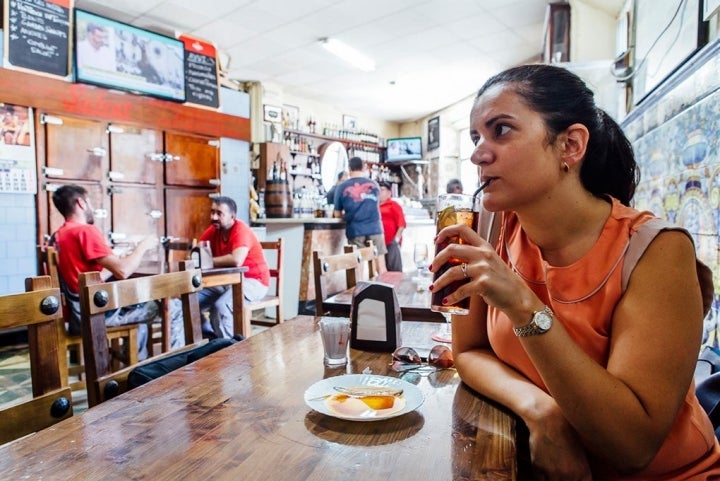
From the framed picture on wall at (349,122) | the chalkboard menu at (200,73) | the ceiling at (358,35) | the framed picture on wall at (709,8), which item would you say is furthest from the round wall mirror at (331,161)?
the framed picture on wall at (709,8)

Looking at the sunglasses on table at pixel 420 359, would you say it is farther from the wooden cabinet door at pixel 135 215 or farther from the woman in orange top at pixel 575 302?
the wooden cabinet door at pixel 135 215

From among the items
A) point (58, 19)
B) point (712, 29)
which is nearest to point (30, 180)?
point (58, 19)

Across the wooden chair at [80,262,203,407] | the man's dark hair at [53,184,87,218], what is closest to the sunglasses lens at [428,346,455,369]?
the wooden chair at [80,262,203,407]

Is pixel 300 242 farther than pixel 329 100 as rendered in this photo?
No

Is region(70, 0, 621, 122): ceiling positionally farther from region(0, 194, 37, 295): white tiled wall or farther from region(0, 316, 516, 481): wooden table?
region(0, 316, 516, 481): wooden table

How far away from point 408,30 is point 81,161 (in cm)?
389

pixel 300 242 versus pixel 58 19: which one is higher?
pixel 58 19

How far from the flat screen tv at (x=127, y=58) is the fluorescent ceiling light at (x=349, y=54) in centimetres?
181

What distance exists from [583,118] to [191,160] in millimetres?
5026

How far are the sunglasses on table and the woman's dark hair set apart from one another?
1.76 ft

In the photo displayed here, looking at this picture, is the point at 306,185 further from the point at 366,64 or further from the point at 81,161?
the point at 81,161

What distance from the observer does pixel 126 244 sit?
484 cm

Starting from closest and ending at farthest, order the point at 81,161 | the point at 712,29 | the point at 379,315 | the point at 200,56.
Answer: the point at 379,315 → the point at 712,29 → the point at 81,161 → the point at 200,56

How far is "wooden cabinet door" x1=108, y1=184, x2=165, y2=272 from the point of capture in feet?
15.7
